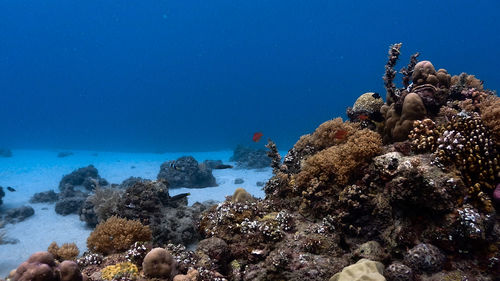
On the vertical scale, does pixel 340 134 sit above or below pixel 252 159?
below

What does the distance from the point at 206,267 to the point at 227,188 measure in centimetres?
1487

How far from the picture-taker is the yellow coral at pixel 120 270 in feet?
15.9

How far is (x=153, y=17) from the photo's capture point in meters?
153

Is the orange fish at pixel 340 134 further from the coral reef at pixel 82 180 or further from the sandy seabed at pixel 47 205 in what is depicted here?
the coral reef at pixel 82 180

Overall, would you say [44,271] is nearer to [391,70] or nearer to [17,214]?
[391,70]

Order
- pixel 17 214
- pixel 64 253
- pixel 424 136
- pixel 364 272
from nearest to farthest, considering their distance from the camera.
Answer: pixel 364 272
pixel 424 136
pixel 64 253
pixel 17 214

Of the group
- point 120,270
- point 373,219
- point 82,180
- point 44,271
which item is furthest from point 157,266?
point 82,180

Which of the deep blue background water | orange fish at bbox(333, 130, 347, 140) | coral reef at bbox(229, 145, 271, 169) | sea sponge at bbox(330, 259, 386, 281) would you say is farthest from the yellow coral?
the deep blue background water

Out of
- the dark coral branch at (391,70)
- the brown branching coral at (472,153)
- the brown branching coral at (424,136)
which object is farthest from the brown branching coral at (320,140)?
the brown branching coral at (472,153)

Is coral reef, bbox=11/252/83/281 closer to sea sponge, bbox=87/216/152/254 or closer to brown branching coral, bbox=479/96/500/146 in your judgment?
sea sponge, bbox=87/216/152/254

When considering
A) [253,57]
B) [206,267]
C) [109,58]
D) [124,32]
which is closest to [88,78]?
[109,58]

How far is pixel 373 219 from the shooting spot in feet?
17.6

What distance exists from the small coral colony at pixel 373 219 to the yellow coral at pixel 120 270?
3 centimetres

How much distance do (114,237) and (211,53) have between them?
14987 centimetres
